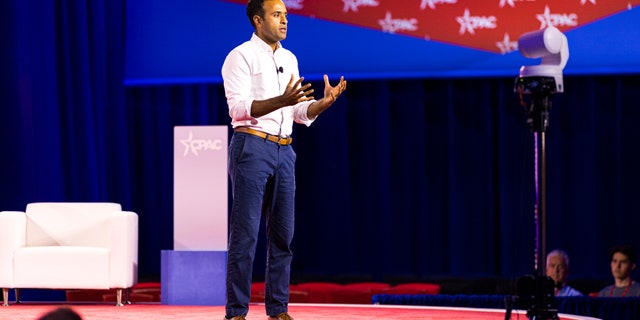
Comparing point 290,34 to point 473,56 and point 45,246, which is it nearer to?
point 473,56

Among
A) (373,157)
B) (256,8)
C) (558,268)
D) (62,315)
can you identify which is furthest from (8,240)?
(62,315)

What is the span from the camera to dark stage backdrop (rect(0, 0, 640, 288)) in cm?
771

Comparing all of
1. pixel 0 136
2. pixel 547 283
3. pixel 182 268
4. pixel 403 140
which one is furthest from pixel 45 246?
pixel 547 283

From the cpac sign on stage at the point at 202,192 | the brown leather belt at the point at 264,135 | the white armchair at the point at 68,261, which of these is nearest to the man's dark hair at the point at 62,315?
the brown leather belt at the point at 264,135

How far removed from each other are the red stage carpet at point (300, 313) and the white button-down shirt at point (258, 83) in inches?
38.3

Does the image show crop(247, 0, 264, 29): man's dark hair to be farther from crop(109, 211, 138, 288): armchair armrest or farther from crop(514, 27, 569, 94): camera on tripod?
crop(109, 211, 138, 288): armchair armrest

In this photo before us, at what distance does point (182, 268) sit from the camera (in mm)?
5609

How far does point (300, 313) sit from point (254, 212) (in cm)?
109

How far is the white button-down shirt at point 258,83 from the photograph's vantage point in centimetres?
371

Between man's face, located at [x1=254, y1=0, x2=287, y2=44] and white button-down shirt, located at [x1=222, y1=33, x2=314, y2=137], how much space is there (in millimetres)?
60

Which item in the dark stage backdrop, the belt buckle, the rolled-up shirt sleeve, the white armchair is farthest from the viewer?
the dark stage backdrop

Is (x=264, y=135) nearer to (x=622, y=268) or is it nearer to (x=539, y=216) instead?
(x=539, y=216)

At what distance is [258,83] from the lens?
3791mm

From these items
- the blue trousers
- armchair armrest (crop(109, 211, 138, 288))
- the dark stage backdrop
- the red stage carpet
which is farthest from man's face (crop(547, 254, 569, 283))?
the blue trousers
